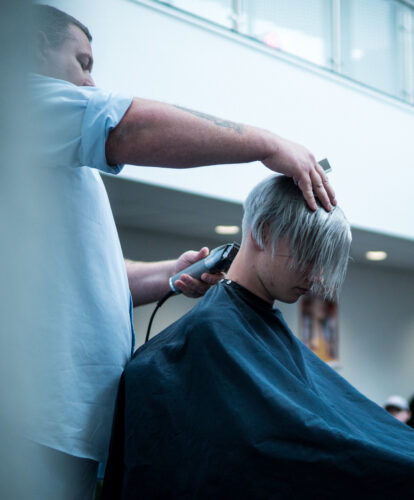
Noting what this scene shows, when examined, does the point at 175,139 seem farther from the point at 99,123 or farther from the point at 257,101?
the point at 257,101

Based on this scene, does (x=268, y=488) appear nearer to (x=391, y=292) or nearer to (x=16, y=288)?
(x=16, y=288)

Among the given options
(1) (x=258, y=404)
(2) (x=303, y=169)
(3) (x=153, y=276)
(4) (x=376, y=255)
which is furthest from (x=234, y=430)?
(4) (x=376, y=255)

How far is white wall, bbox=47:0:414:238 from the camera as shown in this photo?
3.41 meters

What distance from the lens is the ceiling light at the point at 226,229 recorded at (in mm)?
5086

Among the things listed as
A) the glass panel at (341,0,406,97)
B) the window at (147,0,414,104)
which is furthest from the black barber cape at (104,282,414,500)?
the glass panel at (341,0,406,97)

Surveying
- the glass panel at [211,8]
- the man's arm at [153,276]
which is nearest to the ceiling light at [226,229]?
the glass panel at [211,8]

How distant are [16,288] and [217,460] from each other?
0.62 metres

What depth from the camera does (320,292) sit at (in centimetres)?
113

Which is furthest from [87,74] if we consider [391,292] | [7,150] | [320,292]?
[391,292]

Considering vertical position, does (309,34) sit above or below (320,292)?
above

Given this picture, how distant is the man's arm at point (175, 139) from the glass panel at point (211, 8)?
3.11m

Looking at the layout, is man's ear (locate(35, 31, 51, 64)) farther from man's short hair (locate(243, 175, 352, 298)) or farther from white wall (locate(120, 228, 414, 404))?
white wall (locate(120, 228, 414, 404))

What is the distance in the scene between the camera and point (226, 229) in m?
5.19

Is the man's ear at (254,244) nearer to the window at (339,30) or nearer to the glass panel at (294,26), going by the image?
the window at (339,30)
